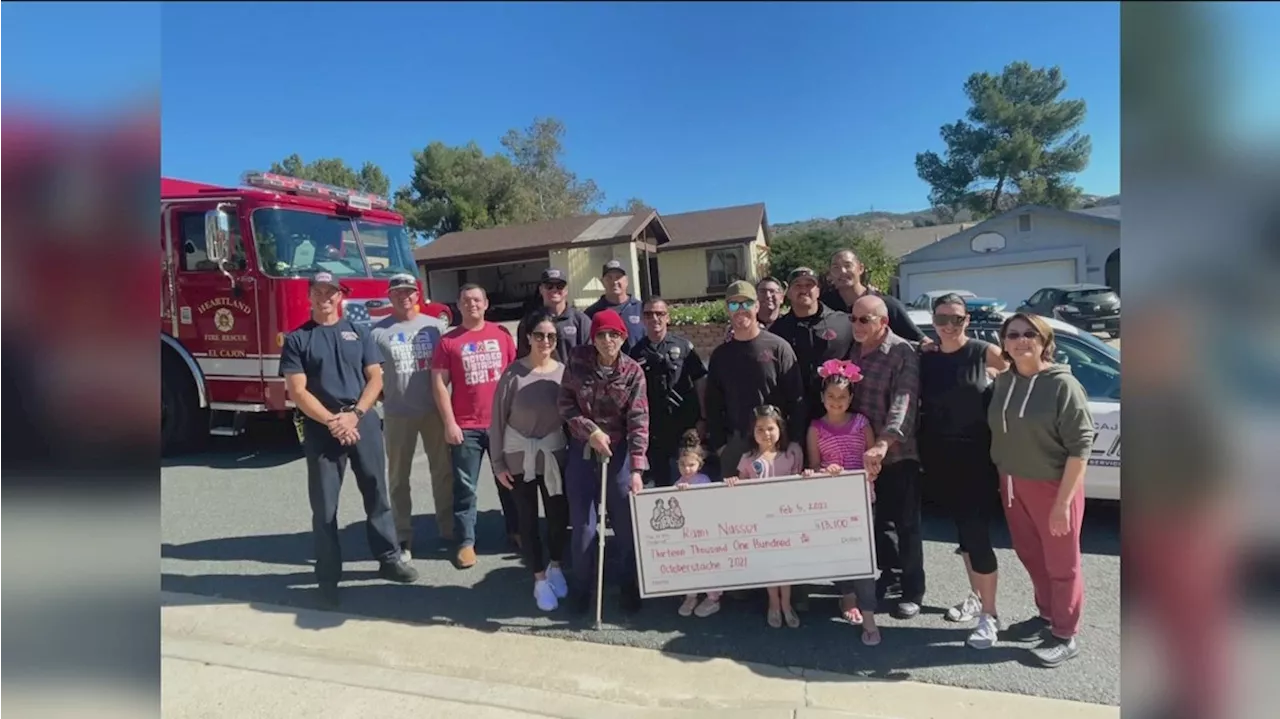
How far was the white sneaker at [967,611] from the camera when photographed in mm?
3609

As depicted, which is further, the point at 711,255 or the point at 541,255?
the point at 711,255

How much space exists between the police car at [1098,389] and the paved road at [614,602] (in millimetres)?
450

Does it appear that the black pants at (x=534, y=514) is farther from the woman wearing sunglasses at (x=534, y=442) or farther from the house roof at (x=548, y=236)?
the house roof at (x=548, y=236)

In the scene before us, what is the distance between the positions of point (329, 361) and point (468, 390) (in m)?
0.85

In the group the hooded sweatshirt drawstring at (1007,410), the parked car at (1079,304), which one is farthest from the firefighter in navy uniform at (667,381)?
the parked car at (1079,304)

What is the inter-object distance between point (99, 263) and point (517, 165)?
140ft

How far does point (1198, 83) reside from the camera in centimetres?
105

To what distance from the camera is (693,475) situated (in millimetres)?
3826

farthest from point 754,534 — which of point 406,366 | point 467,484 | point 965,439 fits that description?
point 406,366

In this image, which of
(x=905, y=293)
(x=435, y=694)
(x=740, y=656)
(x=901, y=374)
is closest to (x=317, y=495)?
(x=435, y=694)

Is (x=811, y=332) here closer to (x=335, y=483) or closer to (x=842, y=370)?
(x=842, y=370)

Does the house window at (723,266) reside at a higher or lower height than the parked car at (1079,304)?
higher

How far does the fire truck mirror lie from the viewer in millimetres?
6469

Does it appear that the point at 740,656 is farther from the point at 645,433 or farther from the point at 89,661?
the point at 89,661
